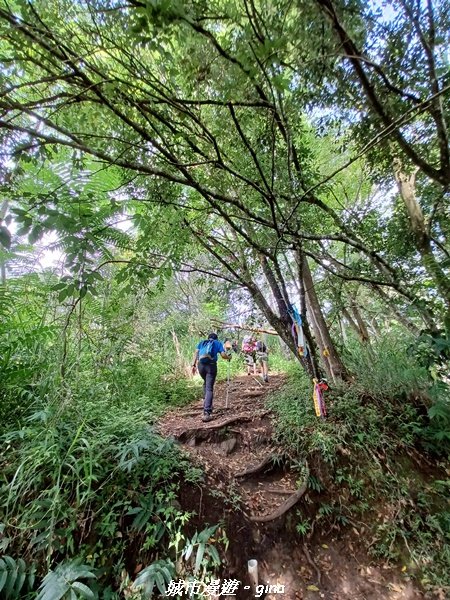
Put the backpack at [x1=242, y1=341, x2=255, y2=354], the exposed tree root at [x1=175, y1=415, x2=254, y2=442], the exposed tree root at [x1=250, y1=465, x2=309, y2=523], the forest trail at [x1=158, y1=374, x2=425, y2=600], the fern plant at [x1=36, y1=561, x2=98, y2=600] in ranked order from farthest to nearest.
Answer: the backpack at [x1=242, y1=341, x2=255, y2=354], the exposed tree root at [x1=175, y1=415, x2=254, y2=442], the exposed tree root at [x1=250, y1=465, x2=309, y2=523], the forest trail at [x1=158, y1=374, x2=425, y2=600], the fern plant at [x1=36, y1=561, x2=98, y2=600]

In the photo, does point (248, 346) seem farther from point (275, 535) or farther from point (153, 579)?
point (153, 579)

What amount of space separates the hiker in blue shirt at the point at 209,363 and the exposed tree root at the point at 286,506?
1651 millimetres

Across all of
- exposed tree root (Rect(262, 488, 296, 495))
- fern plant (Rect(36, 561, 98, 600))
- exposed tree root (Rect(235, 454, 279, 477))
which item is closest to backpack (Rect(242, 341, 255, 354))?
exposed tree root (Rect(235, 454, 279, 477))

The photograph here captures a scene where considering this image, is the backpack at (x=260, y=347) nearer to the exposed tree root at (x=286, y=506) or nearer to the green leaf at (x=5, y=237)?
the exposed tree root at (x=286, y=506)

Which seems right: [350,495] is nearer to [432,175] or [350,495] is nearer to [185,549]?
[185,549]

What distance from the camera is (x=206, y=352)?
4.70 m

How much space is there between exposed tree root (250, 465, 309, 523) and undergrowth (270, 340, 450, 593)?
0.09m

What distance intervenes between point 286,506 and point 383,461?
1358mm

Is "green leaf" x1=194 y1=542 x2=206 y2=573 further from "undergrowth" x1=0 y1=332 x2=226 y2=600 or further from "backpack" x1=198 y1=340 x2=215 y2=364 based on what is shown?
"backpack" x1=198 y1=340 x2=215 y2=364

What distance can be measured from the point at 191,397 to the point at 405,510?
354 cm

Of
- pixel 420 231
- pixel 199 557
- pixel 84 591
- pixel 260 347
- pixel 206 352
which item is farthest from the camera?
pixel 260 347

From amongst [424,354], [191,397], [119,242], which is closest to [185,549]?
[119,242]

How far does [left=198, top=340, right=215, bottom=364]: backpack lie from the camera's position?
184 inches

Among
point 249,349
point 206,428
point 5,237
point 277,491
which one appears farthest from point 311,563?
point 249,349
